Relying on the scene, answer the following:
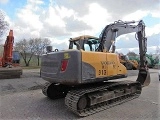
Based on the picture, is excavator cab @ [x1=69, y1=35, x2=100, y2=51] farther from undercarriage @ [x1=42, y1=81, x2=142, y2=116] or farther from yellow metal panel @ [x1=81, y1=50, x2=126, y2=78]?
undercarriage @ [x1=42, y1=81, x2=142, y2=116]

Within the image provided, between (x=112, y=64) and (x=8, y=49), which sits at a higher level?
(x=8, y=49)

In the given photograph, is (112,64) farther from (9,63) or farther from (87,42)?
(9,63)

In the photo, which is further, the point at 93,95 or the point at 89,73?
the point at 93,95

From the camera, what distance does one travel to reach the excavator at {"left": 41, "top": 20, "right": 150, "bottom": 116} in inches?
229

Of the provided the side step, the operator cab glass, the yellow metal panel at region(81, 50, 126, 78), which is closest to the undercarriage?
the yellow metal panel at region(81, 50, 126, 78)

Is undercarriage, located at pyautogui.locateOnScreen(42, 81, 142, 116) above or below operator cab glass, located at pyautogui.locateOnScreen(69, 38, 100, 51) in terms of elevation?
below

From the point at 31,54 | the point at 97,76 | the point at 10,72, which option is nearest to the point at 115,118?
the point at 97,76

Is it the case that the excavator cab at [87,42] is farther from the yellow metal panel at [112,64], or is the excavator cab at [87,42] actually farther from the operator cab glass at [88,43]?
the yellow metal panel at [112,64]

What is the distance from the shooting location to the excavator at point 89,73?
5805 mm

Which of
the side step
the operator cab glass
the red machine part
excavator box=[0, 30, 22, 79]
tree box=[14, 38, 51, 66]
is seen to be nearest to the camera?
the operator cab glass

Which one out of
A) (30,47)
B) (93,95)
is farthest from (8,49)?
(30,47)

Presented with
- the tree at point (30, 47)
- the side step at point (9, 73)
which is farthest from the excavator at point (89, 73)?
the tree at point (30, 47)

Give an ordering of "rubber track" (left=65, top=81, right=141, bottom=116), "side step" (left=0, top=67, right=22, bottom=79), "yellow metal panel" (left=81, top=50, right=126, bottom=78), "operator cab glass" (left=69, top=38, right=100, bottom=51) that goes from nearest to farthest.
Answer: "rubber track" (left=65, top=81, right=141, bottom=116) → "yellow metal panel" (left=81, top=50, right=126, bottom=78) → "operator cab glass" (left=69, top=38, right=100, bottom=51) → "side step" (left=0, top=67, right=22, bottom=79)

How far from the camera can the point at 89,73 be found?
6023 mm
